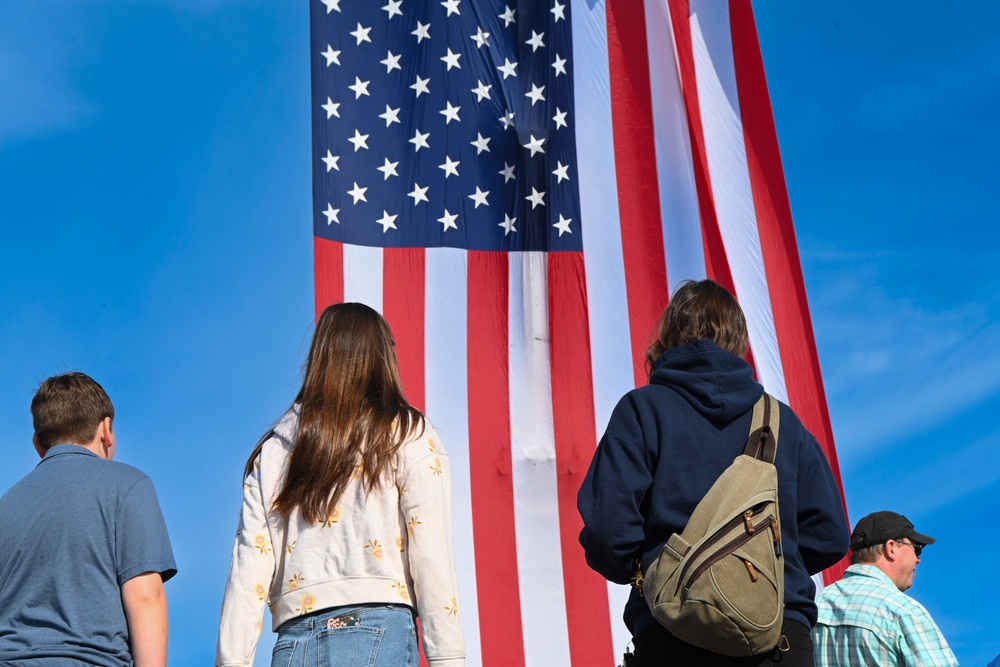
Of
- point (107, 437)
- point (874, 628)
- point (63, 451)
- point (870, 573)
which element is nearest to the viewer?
point (63, 451)

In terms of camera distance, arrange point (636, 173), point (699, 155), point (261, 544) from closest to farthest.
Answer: point (261, 544)
point (636, 173)
point (699, 155)

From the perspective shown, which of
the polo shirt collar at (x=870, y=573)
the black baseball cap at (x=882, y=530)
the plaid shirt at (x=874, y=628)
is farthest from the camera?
the black baseball cap at (x=882, y=530)

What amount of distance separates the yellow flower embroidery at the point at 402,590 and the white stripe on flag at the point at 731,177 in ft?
19.8

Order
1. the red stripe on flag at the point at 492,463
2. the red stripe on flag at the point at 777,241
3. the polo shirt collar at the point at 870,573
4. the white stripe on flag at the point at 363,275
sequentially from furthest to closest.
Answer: the red stripe on flag at the point at 777,241
the white stripe on flag at the point at 363,275
the red stripe on flag at the point at 492,463
the polo shirt collar at the point at 870,573

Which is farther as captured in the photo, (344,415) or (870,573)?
(870,573)

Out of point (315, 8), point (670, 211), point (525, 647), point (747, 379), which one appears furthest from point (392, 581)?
point (315, 8)

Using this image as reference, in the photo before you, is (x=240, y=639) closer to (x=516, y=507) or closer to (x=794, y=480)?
(x=794, y=480)

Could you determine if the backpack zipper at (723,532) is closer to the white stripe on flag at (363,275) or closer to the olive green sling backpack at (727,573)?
the olive green sling backpack at (727,573)

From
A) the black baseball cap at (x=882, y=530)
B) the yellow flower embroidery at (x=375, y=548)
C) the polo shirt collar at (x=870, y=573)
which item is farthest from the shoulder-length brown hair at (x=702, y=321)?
the black baseball cap at (x=882, y=530)

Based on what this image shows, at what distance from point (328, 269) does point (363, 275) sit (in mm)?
260

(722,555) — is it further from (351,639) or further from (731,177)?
A: (731,177)

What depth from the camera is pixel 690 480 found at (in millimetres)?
2781

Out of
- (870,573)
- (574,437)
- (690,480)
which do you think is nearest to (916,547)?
(870,573)

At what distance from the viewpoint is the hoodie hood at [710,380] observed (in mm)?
2865
